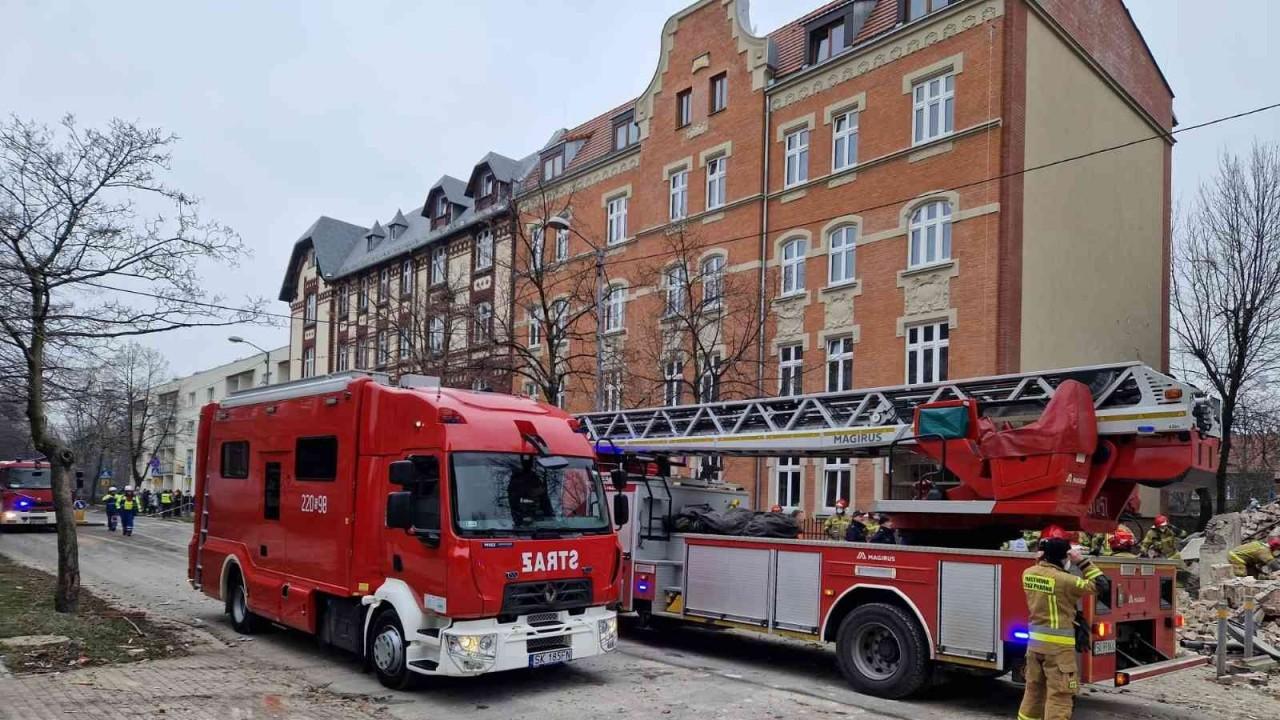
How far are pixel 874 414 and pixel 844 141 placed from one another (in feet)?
52.8

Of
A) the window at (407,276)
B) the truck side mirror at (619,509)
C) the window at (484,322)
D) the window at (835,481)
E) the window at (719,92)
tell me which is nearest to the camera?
the truck side mirror at (619,509)

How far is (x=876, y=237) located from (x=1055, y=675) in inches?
680

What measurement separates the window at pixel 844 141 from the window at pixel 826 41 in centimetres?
201

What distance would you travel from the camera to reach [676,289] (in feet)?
87.9

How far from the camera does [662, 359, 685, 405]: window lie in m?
25.0

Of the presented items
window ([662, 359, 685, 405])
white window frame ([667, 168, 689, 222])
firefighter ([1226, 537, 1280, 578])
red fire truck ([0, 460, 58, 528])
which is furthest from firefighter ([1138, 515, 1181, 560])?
red fire truck ([0, 460, 58, 528])

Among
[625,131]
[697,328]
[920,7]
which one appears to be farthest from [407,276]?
[920,7]

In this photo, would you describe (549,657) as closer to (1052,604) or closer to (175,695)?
(175,695)

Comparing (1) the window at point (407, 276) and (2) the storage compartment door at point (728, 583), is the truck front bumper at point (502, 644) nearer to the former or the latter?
(2) the storage compartment door at point (728, 583)

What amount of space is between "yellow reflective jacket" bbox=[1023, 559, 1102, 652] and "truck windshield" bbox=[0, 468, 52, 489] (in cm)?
3374

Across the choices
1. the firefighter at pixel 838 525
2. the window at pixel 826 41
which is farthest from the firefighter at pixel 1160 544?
the window at pixel 826 41

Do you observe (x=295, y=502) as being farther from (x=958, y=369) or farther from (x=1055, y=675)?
(x=958, y=369)

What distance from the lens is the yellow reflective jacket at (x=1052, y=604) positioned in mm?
7594

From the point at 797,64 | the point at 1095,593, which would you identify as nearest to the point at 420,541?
the point at 1095,593
